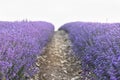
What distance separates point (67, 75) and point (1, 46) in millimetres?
2808

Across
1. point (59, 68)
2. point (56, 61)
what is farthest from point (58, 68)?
point (56, 61)

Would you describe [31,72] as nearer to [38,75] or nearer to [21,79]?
[21,79]

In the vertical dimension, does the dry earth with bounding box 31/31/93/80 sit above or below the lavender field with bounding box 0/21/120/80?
below

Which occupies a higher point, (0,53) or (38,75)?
(0,53)

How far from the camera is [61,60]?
8.16 m

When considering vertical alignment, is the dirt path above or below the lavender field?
below

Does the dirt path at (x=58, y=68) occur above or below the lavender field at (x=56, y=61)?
below

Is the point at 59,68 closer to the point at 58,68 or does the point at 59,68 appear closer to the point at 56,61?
the point at 58,68

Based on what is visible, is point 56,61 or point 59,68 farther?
point 56,61

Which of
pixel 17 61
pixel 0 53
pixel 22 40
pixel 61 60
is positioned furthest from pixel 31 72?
pixel 61 60

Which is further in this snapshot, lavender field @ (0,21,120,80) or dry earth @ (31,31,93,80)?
dry earth @ (31,31,93,80)

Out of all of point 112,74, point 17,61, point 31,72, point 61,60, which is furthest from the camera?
point 61,60

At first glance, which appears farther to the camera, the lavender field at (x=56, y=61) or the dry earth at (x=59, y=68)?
the dry earth at (x=59, y=68)

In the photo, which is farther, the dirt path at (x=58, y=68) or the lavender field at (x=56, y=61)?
the dirt path at (x=58, y=68)
